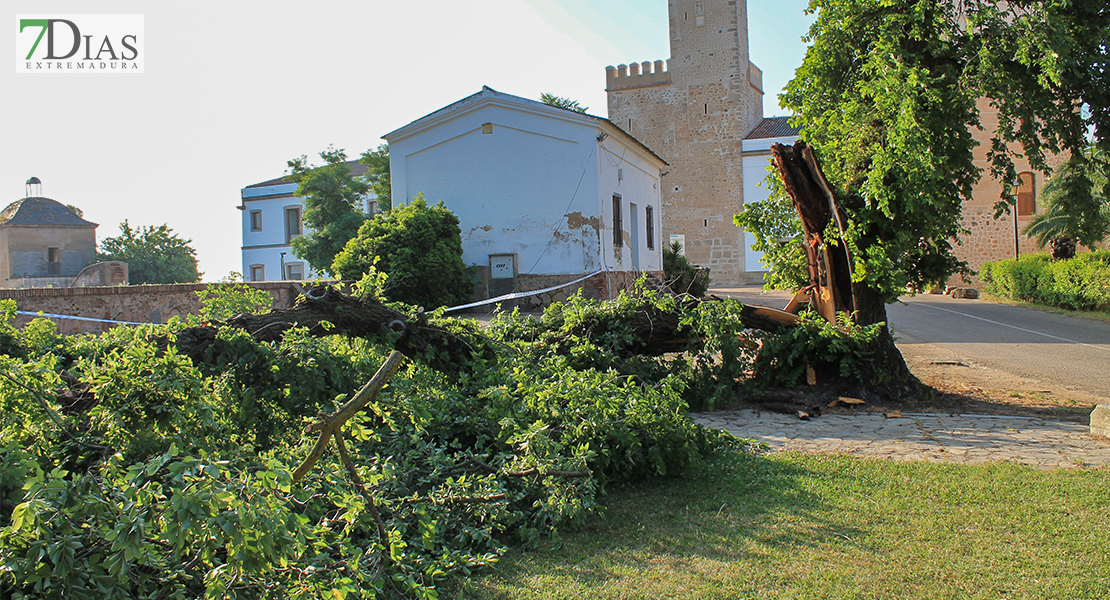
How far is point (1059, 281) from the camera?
19453 mm

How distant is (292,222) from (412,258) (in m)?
25.3

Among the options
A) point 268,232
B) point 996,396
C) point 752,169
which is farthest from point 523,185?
point 268,232

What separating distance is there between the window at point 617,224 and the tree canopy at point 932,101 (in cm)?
1268

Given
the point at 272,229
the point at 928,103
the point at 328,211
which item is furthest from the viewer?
the point at 272,229

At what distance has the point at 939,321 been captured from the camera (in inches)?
648

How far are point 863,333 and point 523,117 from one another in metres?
13.5

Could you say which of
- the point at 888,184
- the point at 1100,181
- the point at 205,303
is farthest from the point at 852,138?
the point at 205,303

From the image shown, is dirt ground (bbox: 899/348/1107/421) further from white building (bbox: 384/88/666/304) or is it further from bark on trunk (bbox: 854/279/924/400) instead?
white building (bbox: 384/88/666/304)

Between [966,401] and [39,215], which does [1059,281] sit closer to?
[966,401]

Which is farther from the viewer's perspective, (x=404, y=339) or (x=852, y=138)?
(x=852, y=138)

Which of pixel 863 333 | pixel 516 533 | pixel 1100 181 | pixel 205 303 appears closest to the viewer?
pixel 516 533

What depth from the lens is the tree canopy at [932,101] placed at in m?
6.56

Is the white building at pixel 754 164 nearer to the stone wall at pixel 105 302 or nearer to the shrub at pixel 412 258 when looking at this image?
the shrub at pixel 412 258

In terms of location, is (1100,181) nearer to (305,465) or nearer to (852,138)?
(852,138)
